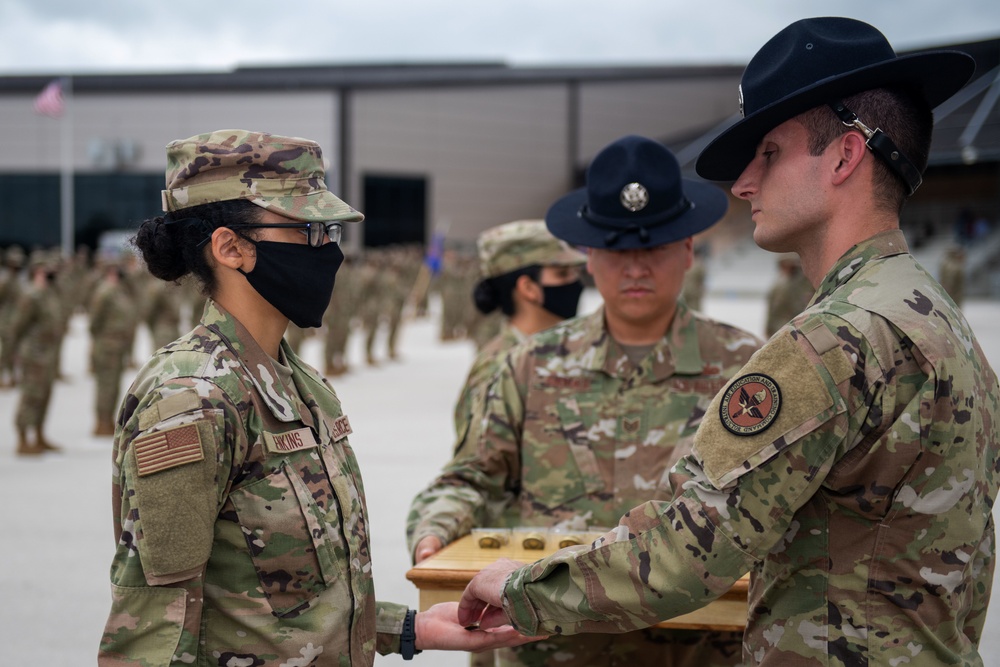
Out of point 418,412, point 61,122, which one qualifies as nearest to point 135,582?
point 418,412

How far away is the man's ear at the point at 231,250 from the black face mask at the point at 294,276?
16 mm

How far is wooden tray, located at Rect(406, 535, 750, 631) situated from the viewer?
2.16 meters

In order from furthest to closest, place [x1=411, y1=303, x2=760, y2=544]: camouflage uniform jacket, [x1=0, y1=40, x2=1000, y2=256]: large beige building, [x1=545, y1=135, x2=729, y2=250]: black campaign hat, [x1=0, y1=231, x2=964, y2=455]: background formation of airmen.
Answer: [x1=0, y1=40, x2=1000, y2=256]: large beige building → [x1=0, y1=231, x2=964, y2=455]: background formation of airmen → [x1=545, y1=135, x2=729, y2=250]: black campaign hat → [x1=411, y1=303, x2=760, y2=544]: camouflage uniform jacket

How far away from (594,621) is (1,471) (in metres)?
8.92

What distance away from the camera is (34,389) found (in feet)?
32.2

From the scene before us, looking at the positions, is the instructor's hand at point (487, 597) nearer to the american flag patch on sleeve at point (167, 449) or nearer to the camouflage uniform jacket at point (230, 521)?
the camouflage uniform jacket at point (230, 521)

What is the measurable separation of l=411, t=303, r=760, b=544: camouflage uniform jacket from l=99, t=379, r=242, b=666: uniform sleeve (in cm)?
99

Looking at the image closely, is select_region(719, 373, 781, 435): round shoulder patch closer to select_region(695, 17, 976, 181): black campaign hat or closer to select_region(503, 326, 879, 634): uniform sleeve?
select_region(503, 326, 879, 634): uniform sleeve

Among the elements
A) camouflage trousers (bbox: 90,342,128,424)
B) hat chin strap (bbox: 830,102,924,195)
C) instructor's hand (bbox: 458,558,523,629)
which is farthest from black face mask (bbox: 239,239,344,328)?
camouflage trousers (bbox: 90,342,128,424)

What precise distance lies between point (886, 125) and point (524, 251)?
243 cm

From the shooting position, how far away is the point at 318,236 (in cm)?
207

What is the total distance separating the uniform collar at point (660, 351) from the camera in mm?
2822

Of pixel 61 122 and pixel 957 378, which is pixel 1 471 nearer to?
pixel 957 378

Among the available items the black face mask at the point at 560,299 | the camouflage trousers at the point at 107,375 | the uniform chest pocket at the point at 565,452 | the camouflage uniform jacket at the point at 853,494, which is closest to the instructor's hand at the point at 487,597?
the camouflage uniform jacket at the point at 853,494
